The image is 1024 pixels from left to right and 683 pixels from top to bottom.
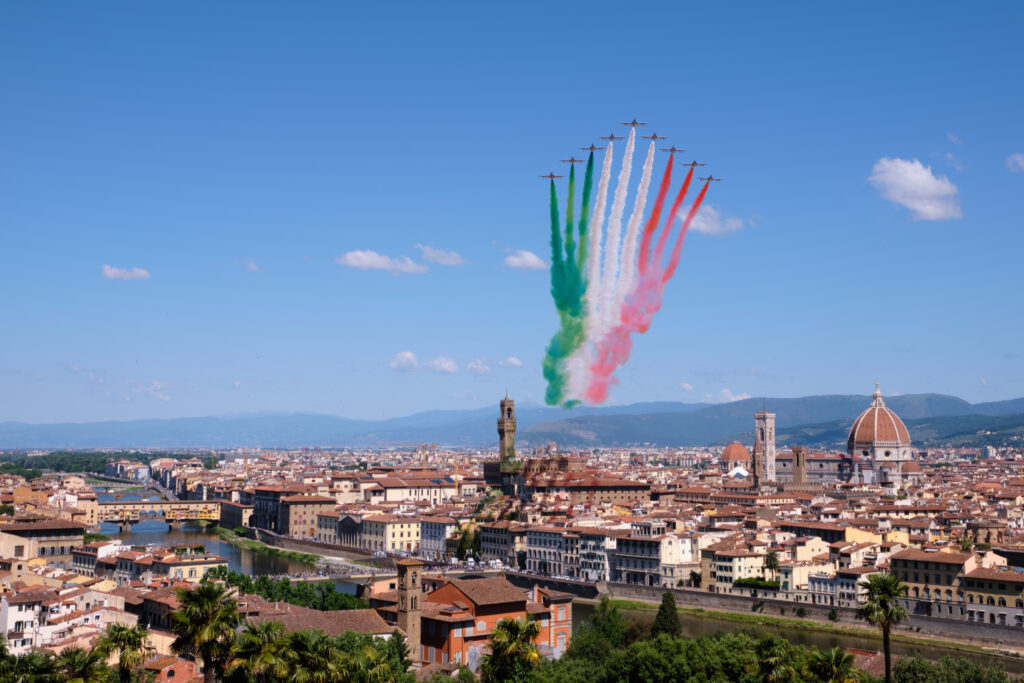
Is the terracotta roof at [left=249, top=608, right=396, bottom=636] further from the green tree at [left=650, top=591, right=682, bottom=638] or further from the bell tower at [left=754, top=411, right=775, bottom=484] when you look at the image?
the bell tower at [left=754, top=411, right=775, bottom=484]

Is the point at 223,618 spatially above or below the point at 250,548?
above

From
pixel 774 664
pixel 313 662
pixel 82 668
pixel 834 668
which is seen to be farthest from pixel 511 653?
pixel 82 668

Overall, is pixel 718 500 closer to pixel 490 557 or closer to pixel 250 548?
pixel 490 557

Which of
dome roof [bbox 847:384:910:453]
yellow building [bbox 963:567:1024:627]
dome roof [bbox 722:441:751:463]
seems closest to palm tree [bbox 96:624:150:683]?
yellow building [bbox 963:567:1024:627]

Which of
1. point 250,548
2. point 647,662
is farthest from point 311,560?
point 647,662

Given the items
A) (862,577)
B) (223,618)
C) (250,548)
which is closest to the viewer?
(223,618)

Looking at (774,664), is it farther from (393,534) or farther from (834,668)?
(393,534)
